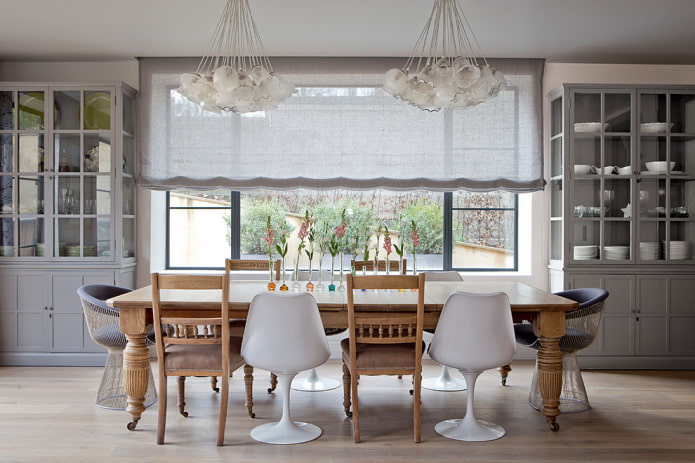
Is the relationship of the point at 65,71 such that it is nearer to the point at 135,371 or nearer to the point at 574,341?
the point at 135,371

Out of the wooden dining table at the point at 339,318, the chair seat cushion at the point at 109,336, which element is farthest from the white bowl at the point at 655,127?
the chair seat cushion at the point at 109,336

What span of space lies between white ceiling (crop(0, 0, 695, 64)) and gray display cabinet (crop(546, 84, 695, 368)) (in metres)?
0.41

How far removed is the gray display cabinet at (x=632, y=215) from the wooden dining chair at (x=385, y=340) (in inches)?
84.4

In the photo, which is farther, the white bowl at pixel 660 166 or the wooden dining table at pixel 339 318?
the white bowl at pixel 660 166

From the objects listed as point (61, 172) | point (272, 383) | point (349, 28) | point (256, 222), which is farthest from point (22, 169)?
point (349, 28)

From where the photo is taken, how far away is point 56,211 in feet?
15.6

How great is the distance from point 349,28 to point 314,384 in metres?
2.59

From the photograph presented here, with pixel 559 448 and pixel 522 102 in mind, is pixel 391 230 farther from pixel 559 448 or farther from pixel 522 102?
pixel 559 448

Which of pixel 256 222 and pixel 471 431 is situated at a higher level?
pixel 256 222

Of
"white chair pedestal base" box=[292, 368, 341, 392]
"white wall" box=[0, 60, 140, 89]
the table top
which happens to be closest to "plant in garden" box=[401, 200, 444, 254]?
the table top

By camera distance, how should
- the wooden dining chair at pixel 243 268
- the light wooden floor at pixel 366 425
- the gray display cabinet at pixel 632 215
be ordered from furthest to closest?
the gray display cabinet at pixel 632 215, the wooden dining chair at pixel 243 268, the light wooden floor at pixel 366 425

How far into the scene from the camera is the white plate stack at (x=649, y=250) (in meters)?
4.71

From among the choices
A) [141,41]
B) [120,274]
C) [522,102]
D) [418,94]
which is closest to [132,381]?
[120,274]

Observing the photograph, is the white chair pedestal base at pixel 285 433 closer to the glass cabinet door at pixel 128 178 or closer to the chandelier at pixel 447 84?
the chandelier at pixel 447 84
